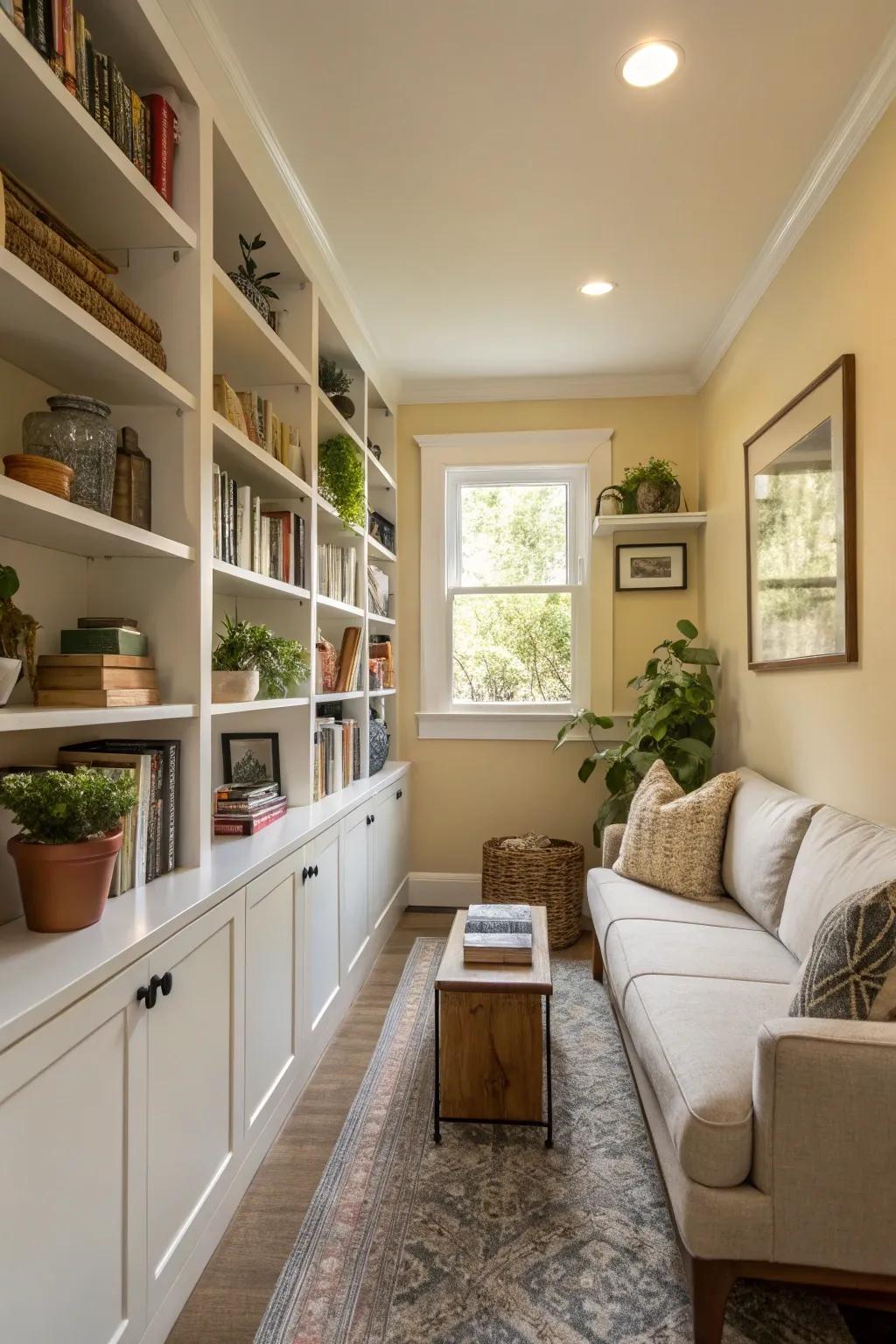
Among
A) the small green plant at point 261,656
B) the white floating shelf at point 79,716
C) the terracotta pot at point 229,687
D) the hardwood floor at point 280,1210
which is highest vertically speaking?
the small green plant at point 261,656

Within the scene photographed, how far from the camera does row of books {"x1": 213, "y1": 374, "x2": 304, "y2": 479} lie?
2.26m

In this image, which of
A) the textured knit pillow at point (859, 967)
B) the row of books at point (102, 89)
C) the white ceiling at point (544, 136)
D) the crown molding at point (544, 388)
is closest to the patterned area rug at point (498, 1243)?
the textured knit pillow at point (859, 967)

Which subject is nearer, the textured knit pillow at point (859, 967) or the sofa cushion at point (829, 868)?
the textured knit pillow at point (859, 967)

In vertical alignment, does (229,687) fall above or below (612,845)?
above

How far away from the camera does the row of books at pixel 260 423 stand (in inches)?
88.9

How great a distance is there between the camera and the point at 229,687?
226 cm

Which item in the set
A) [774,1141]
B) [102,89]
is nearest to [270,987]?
[774,1141]

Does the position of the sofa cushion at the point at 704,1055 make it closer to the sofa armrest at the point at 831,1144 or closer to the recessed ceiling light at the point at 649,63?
the sofa armrest at the point at 831,1144

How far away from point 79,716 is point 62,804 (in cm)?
17

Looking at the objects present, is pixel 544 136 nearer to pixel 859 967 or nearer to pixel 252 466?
pixel 252 466

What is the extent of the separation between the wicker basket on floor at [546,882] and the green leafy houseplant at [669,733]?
22 cm

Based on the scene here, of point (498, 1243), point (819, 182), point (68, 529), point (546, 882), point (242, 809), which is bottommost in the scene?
point (498, 1243)

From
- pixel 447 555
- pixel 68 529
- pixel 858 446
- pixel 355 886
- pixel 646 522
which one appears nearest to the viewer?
pixel 68 529

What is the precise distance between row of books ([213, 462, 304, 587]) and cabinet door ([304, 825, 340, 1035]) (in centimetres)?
86
